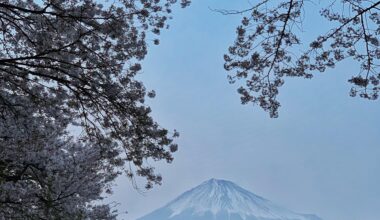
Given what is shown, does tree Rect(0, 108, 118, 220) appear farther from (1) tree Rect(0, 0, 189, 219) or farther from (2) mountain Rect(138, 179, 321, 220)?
(2) mountain Rect(138, 179, 321, 220)

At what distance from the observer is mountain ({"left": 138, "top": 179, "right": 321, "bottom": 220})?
143 m

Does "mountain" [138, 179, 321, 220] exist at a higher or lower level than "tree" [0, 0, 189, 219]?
higher

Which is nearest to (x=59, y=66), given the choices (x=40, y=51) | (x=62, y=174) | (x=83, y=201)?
(x=40, y=51)

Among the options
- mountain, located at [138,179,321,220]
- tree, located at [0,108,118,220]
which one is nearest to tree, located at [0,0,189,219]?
tree, located at [0,108,118,220]

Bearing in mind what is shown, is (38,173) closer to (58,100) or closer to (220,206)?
(58,100)

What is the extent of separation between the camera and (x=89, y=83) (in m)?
6.21

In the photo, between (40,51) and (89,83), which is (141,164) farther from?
(40,51)

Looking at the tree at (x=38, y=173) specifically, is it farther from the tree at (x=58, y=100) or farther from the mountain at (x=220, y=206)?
the mountain at (x=220, y=206)

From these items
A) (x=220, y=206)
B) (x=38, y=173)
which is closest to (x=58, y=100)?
(x=38, y=173)

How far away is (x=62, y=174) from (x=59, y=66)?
7.99 feet

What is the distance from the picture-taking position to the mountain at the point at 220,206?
470 feet

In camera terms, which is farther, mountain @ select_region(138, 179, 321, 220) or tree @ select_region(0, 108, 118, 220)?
mountain @ select_region(138, 179, 321, 220)

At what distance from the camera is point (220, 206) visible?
497ft

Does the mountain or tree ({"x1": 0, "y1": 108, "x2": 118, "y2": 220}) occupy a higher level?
the mountain
